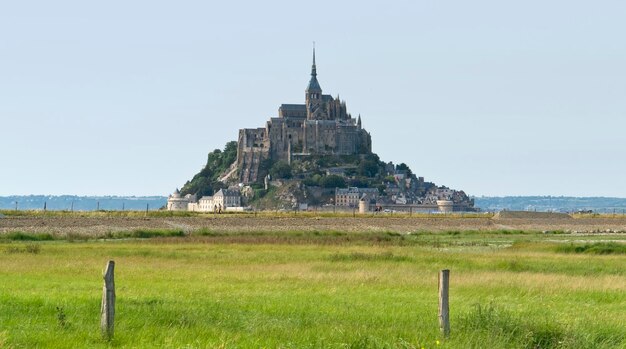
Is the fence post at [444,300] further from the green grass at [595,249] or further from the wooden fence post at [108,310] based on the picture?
the green grass at [595,249]

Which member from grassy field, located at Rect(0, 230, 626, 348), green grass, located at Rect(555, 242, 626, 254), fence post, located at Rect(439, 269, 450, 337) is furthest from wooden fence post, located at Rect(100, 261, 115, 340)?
green grass, located at Rect(555, 242, 626, 254)

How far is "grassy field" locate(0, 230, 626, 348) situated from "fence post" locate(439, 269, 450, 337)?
10.5 inches

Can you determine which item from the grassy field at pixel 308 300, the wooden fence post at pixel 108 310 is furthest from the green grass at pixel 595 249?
the wooden fence post at pixel 108 310

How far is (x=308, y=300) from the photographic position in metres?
23.3

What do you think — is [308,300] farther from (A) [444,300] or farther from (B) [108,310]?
(B) [108,310]

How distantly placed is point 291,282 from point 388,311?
6.53 m

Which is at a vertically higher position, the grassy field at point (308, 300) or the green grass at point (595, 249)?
the green grass at point (595, 249)

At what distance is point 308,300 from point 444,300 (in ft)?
21.1

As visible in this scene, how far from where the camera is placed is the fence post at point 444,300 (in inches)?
674

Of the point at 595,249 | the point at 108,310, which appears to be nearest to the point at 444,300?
the point at 108,310

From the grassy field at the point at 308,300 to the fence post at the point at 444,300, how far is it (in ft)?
0.87

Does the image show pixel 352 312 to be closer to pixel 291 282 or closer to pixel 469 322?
pixel 469 322

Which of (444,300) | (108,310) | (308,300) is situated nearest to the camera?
(108,310)

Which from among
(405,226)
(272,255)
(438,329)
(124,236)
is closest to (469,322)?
(438,329)
